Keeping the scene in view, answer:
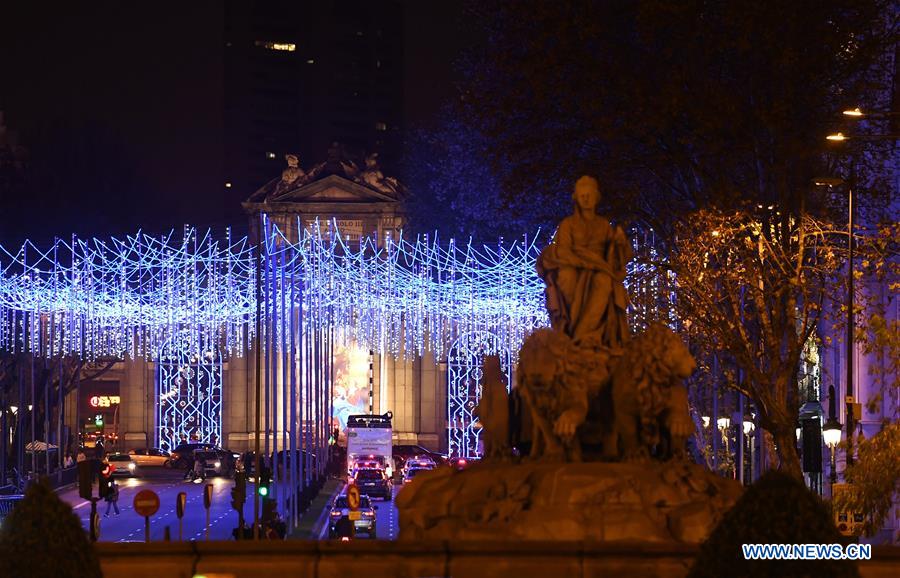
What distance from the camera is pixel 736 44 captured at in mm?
27922

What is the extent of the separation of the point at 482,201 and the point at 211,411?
34.0m

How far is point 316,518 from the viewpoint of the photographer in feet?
153

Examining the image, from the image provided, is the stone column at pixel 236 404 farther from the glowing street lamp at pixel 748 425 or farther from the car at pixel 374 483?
the glowing street lamp at pixel 748 425

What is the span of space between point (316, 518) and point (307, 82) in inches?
4121

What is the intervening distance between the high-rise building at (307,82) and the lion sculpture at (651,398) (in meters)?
122

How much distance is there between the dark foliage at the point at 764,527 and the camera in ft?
36.1

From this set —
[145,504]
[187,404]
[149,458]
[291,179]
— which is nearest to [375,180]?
[291,179]

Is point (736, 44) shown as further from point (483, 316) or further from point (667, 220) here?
point (483, 316)

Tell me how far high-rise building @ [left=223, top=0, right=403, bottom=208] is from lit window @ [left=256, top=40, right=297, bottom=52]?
87 millimetres

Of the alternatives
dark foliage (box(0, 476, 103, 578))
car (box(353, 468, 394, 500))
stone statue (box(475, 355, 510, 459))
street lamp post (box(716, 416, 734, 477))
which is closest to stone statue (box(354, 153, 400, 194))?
car (box(353, 468, 394, 500))

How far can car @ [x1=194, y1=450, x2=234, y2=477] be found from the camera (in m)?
68.9

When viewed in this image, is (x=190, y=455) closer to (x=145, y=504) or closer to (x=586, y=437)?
(x=145, y=504)

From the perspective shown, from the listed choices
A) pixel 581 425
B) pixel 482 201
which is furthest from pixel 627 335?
pixel 482 201

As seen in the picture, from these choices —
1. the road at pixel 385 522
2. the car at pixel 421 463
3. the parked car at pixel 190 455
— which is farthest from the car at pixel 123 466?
the road at pixel 385 522
